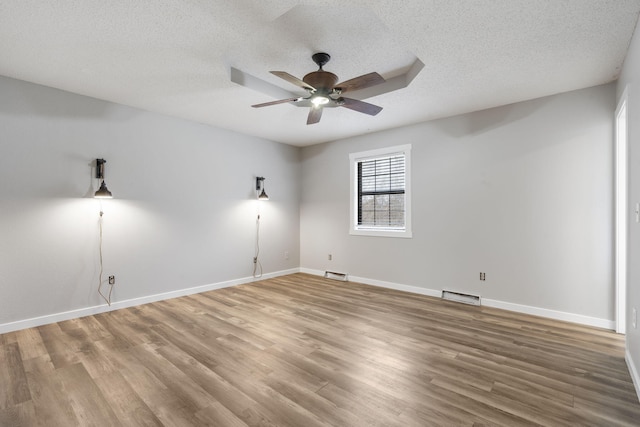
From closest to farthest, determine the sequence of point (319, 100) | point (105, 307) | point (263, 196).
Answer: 1. point (319, 100)
2. point (105, 307)
3. point (263, 196)

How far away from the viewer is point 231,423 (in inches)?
69.4

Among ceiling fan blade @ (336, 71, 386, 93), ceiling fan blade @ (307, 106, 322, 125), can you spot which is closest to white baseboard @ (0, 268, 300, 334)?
ceiling fan blade @ (307, 106, 322, 125)

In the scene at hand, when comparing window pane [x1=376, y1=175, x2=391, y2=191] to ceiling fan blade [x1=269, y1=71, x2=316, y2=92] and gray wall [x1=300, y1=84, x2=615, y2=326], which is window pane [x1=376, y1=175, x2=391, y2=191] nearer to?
gray wall [x1=300, y1=84, x2=615, y2=326]

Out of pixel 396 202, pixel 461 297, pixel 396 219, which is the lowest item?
pixel 461 297

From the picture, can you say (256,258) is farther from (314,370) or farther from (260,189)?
(314,370)

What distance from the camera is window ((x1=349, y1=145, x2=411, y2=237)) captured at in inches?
193

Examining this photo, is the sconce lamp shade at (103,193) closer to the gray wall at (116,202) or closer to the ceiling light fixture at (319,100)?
the gray wall at (116,202)

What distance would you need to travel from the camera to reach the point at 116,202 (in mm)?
3898

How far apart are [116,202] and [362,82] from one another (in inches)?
135

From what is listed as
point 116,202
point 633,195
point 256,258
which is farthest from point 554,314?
point 116,202

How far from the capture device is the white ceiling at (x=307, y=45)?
6.89 feet

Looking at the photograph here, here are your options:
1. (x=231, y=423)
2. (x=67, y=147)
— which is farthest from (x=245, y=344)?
(x=67, y=147)

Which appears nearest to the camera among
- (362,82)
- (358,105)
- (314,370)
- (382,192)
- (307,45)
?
(314,370)

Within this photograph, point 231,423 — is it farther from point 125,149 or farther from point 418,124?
point 418,124
